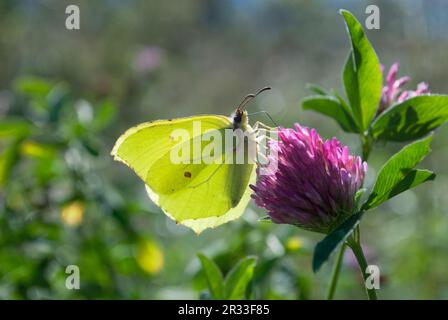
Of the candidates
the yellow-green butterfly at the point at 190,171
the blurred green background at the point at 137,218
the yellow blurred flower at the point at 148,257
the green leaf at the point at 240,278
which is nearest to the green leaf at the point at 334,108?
the yellow-green butterfly at the point at 190,171

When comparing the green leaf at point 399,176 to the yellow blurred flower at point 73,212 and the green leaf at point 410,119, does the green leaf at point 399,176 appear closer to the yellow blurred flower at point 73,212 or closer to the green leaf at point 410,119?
the green leaf at point 410,119

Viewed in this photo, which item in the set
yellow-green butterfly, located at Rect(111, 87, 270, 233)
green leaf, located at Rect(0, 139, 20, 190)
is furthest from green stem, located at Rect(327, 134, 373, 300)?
green leaf, located at Rect(0, 139, 20, 190)

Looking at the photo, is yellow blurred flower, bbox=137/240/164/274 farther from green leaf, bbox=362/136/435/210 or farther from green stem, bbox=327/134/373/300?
green leaf, bbox=362/136/435/210

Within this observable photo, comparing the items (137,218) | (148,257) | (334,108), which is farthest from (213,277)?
(137,218)

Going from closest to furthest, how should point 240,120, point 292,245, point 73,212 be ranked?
1. point 240,120
2. point 292,245
3. point 73,212

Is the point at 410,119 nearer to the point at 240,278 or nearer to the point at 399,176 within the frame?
the point at 399,176
